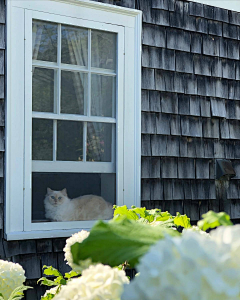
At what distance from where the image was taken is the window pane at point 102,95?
2875 millimetres

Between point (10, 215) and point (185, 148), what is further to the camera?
point (185, 148)

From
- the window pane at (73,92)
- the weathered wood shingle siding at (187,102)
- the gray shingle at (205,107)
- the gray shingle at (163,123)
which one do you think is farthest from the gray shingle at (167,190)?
the window pane at (73,92)

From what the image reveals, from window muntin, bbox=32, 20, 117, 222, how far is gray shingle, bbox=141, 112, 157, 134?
0.82 ft

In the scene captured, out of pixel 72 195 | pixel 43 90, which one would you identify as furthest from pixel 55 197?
pixel 43 90

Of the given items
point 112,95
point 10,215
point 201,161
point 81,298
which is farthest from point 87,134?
point 81,298

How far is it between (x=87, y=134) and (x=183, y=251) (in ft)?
8.21

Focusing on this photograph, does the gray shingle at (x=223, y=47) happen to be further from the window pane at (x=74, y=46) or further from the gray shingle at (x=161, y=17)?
the window pane at (x=74, y=46)

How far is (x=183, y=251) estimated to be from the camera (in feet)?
1.15

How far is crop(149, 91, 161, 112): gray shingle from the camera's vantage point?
310 cm

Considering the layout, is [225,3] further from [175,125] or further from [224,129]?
[175,125]

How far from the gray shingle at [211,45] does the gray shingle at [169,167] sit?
1.03m

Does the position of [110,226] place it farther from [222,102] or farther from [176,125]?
[222,102]

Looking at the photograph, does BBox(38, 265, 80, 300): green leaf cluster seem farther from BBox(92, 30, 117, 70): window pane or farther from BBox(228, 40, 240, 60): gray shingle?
BBox(228, 40, 240, 60): gray shingle

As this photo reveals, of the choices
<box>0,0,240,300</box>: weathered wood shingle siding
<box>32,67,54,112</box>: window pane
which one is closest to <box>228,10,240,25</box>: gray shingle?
<box>0,0,240,300</box>: weathered wood shingle siding
